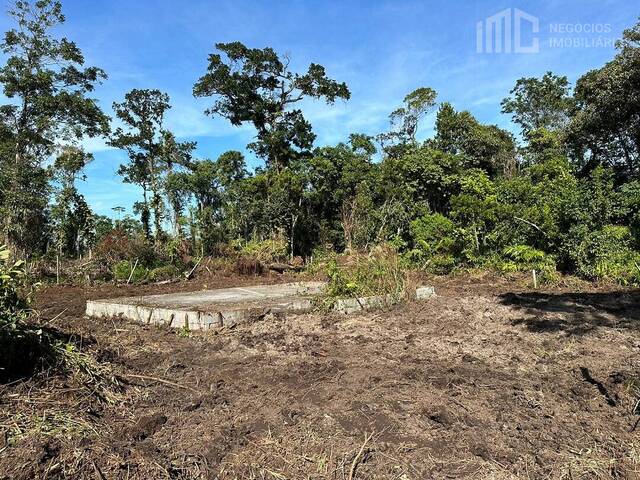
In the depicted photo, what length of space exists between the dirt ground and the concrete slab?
27 centimetres

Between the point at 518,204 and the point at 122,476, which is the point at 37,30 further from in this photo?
the point at 122,476

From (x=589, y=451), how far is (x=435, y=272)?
7181mm

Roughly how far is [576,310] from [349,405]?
3584 millimetres

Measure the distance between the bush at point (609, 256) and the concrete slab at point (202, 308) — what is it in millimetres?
4718

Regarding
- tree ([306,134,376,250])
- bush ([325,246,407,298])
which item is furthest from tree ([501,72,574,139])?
bush ([325,246,407,298])

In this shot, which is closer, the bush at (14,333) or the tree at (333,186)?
the bush at (14,333)

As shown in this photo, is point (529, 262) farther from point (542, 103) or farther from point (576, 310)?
point (542, 103)

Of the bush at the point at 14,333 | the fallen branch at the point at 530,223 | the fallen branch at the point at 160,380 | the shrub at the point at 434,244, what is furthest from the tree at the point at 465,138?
the bush at the point at 14,333

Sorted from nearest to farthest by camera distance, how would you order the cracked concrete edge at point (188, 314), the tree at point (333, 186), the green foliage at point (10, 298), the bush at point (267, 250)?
the green foliage at point (10, 298)
the cracked concrete edge at point (188, 314)
the bush at point (267, 250)
the tree at point (333, 186)

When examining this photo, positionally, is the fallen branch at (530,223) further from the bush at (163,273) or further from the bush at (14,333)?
the bush at (14,333)

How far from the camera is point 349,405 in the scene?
118 inches

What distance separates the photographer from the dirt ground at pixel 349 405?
229 centimetres

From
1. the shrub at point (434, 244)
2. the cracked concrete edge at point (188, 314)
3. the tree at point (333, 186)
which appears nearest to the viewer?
the cracked concrete edge at point (188, 314)

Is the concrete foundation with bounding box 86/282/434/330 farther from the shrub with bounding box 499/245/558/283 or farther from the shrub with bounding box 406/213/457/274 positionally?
the shrub with bounding box 406/213/457/274
